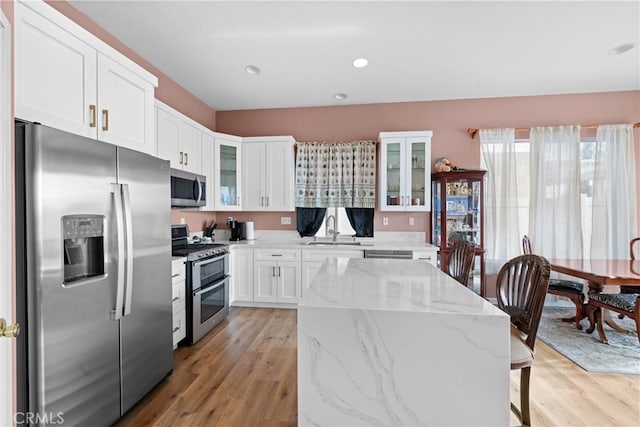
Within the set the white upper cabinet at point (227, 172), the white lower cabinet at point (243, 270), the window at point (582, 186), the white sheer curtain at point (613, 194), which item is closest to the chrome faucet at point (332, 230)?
the white lower cabinet at point (243, 270)

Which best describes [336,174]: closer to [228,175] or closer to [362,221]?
[362,221]

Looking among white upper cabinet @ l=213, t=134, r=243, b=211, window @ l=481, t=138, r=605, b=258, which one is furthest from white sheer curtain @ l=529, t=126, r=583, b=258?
white upper cabinet @ l=213, t=134, r=243, b=211

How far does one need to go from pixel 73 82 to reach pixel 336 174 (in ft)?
9.81

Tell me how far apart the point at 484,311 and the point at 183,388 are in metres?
2.11

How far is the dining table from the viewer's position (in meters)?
2.53

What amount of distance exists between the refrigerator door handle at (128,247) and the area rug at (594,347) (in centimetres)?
339

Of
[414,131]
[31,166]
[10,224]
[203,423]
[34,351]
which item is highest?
[414,131]

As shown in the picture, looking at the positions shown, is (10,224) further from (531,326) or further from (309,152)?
Result: (309,152)

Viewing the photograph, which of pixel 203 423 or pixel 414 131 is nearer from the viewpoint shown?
pixel 203 423

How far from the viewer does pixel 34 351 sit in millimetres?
1336

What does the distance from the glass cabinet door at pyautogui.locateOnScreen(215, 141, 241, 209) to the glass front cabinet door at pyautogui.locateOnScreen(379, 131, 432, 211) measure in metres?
1.96

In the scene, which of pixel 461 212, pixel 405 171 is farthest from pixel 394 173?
pixel 461 212

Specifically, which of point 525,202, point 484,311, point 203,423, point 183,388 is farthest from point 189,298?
point 525,202

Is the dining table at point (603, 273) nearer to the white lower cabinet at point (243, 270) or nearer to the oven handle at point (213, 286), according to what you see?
the white lower cabinet at point (243, 270)
